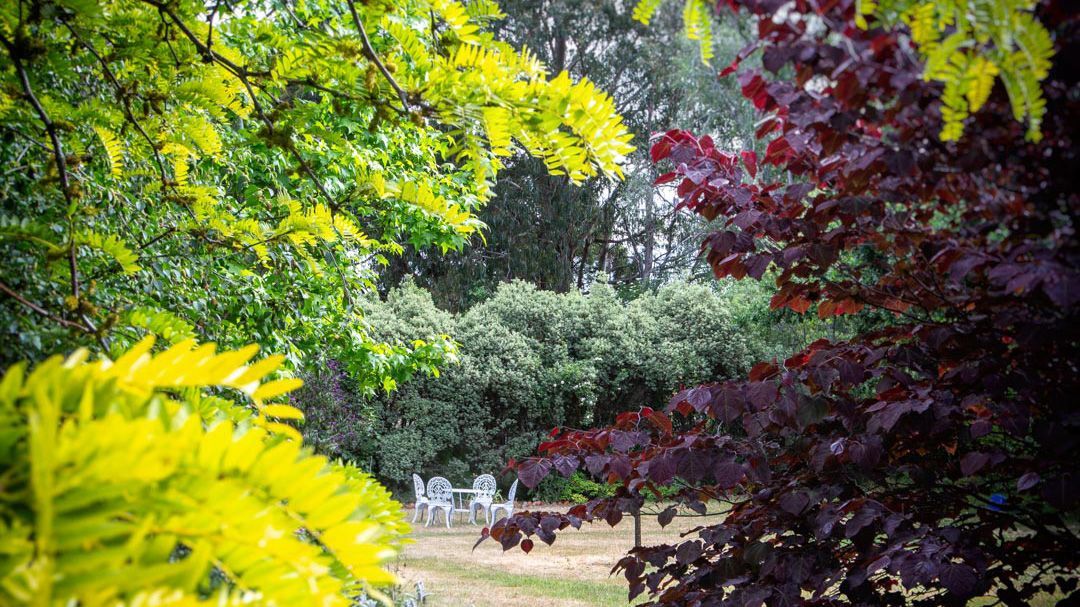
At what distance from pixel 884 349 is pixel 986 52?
150cm

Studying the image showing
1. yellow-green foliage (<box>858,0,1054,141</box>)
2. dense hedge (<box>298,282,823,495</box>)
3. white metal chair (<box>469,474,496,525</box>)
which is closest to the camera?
yellow-green foliage (<box>858,0,1054,141</box>)

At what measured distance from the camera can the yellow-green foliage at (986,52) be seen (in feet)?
2.43

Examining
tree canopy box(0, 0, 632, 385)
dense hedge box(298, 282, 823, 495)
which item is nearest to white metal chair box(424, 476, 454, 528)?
dense hedge box(298, 282, 823, 495)

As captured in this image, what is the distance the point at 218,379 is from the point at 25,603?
185mm

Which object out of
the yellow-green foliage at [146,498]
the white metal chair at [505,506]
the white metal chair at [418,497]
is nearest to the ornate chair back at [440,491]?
the white metal chair at [418,497]

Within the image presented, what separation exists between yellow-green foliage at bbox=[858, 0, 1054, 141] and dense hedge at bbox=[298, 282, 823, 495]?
12.6m

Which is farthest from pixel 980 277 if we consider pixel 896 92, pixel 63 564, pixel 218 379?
pixel 63 564

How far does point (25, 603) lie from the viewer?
1.30 ft

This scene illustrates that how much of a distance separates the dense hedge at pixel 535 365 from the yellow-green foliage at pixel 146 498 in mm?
12747

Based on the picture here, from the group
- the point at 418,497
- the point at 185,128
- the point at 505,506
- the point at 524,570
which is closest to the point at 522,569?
the point at 524,570

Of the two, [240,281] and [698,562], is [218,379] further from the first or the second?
[240,281]

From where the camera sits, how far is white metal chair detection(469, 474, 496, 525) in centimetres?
1121

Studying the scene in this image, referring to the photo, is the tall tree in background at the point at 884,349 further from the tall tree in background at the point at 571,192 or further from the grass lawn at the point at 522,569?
the tall tree in background at the point at 571,192

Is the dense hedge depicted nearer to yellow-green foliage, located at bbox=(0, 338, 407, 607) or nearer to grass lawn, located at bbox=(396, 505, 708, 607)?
grass lawn, located at bbox=(396, 505, 708, 607)
